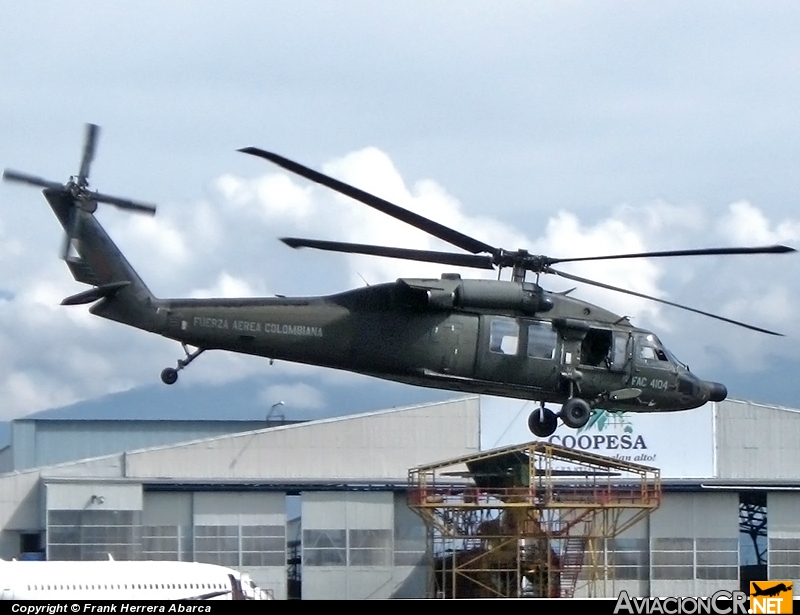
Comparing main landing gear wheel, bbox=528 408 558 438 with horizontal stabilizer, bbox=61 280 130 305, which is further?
main landing gear wheel, bbox=528 408 558 438

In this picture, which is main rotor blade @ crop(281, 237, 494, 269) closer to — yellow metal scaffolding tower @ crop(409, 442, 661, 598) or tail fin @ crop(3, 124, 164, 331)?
tail fin @ crop(3, 124, 164, 331)

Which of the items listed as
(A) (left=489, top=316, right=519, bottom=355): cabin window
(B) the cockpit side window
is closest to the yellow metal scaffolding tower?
(B) the cockpit side window

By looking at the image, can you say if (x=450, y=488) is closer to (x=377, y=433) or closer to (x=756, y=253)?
(x=377, y=433)

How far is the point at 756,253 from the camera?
2436cm

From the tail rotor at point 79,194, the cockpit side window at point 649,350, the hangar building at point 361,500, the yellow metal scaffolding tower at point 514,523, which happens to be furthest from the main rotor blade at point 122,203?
the hangar building at point 361,500

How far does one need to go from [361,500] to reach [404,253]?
39.1m

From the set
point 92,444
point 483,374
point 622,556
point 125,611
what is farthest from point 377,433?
point 125,611

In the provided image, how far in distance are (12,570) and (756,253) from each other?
34258mm

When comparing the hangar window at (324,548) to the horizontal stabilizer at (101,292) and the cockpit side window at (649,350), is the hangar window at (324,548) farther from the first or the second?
the horizontal stabilizer at (101,292)

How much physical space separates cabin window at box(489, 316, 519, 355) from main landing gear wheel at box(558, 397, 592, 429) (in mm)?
1541

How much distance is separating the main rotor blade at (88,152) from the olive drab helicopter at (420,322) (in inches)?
0.9

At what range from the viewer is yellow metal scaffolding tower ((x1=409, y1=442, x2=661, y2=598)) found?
47.8 m

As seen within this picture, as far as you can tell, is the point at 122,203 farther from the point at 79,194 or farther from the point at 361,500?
the point at 361,500

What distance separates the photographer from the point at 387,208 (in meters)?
24.0
